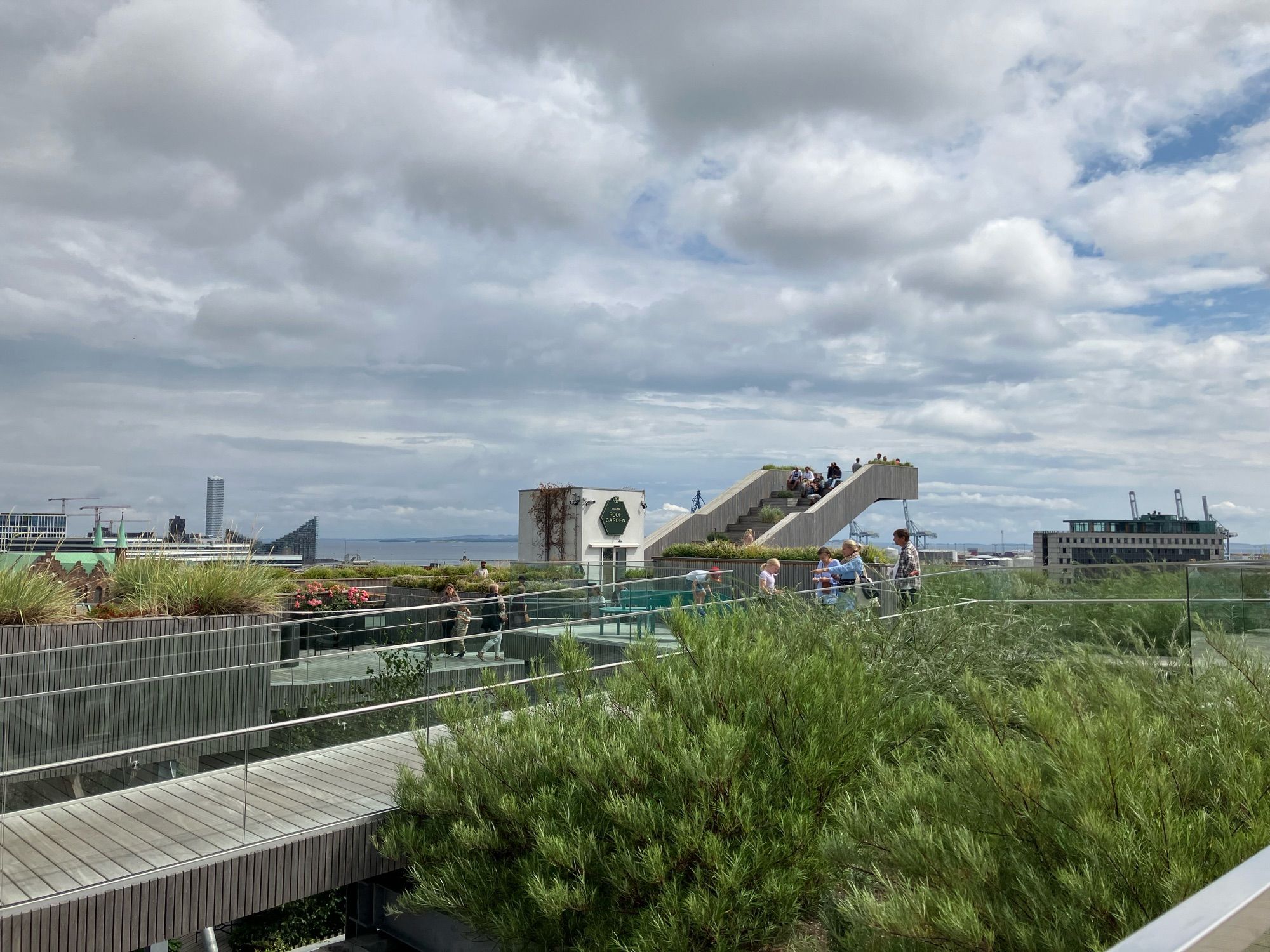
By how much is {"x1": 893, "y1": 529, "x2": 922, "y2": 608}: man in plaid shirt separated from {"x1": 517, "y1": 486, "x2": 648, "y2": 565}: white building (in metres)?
14.0

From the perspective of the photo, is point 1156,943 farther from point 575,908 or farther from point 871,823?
point 575,908

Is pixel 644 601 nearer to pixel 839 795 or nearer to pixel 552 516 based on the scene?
pixel 839 795

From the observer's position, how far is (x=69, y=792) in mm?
7570

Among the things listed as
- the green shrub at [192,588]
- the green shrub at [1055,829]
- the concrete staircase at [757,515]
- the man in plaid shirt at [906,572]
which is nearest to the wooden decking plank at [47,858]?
the green shrub at [192,588]

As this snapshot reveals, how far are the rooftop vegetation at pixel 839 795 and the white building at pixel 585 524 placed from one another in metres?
17.6

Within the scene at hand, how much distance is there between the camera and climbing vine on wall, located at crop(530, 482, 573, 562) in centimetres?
2783

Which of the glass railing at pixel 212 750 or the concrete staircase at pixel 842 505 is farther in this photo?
the concrete staircase at pixel 842 505

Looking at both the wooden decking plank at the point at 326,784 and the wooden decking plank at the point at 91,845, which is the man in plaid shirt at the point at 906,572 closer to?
the wooden decking plank at the point at 326,784

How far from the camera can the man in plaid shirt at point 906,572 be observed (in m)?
12.1

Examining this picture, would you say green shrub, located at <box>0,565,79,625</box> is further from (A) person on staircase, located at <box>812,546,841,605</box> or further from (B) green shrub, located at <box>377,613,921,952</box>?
(A) person on staircase, located at <box>812,546,841,605</box>

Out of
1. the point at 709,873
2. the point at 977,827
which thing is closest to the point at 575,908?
the point at 709,873

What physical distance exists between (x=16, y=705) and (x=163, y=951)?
10220 millimetres

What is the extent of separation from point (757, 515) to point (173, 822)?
2392 cm

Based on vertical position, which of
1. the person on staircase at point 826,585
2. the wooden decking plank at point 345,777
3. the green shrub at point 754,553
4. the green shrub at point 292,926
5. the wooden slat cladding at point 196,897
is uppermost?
the green shrub at point 754,553
